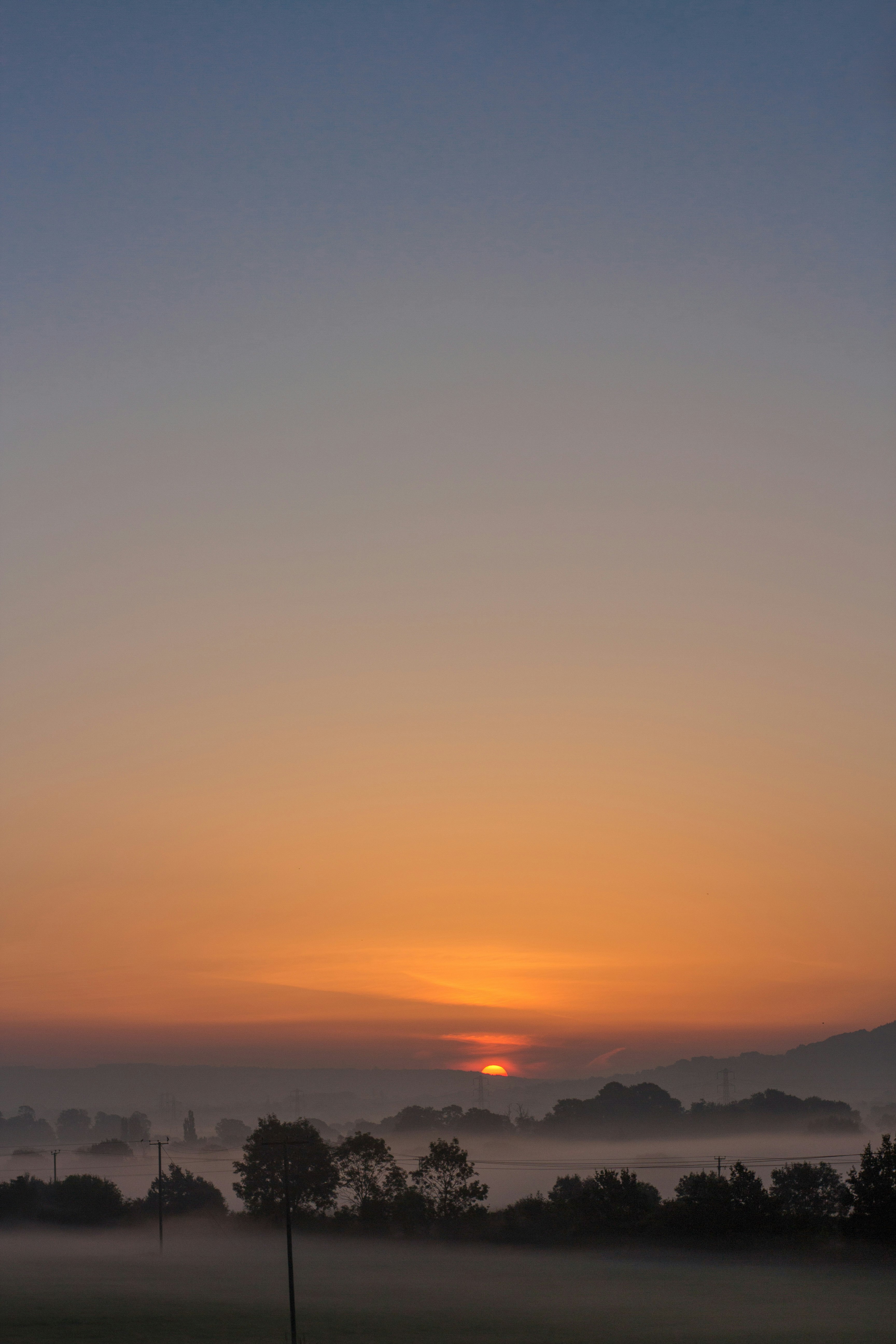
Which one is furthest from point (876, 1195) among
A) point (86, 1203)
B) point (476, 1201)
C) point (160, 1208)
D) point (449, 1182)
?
point (86, 1203)

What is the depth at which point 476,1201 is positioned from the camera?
539 ft

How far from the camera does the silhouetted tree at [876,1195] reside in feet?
412

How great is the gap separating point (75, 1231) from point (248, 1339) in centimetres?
10834

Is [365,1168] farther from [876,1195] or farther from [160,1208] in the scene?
[876,1195]

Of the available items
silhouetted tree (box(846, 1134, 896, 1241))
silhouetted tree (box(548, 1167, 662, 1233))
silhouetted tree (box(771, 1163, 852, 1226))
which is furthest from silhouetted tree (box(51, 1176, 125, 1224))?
silhouetted tree (box(846, 1134, 896, 1241))

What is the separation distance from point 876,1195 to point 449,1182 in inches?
2208

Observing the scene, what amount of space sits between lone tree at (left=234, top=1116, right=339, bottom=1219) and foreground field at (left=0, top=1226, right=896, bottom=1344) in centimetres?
1393

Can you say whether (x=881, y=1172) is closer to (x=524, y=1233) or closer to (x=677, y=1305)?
(x=677, y=1305)

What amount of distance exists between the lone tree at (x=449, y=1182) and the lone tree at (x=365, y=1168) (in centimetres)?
697

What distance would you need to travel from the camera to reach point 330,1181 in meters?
171

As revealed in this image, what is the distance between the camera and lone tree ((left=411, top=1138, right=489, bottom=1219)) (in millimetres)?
154250

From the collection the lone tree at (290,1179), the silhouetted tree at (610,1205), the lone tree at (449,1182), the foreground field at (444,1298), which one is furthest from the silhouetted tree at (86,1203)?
the silhouetted tree at (610,1205)

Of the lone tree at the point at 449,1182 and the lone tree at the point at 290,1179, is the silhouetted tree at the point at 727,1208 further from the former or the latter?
the lone tree at the point at 290,1179

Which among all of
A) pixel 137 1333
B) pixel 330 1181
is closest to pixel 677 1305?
pixel 137 1333
